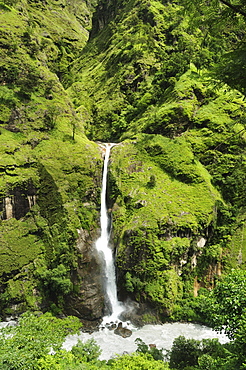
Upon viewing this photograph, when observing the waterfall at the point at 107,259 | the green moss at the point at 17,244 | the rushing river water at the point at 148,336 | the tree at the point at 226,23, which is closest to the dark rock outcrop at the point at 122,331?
the rushing river water at the point at 148,336

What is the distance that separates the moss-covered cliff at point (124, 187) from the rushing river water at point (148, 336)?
6.46ft

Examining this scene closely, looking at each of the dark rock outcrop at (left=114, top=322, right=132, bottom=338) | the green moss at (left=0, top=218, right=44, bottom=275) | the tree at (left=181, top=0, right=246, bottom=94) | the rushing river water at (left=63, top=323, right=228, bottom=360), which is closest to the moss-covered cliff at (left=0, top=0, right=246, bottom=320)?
the green moss at (left=0, top=218, right=44, bottom=275)

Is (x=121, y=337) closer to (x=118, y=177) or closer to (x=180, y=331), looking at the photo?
(x=180, y=331)

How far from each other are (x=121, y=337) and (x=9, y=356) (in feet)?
47.7

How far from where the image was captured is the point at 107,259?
103ft

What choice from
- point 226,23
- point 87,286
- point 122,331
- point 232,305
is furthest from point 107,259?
point 226,23

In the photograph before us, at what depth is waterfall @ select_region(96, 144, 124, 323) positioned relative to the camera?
28073mm

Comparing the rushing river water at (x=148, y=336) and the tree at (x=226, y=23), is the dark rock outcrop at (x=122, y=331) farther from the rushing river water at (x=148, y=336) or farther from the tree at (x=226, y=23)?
the tree at (x=226, y=23)

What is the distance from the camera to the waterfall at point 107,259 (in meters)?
28.1

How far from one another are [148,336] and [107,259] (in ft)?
32.3

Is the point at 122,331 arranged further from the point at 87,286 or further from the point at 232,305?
the point at 232,305

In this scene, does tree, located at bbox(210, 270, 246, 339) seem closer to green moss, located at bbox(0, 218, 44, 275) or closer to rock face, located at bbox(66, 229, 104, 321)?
rock face, located at bbox(66, 229, 104, 321)

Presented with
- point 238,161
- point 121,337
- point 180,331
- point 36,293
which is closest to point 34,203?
point 36,293

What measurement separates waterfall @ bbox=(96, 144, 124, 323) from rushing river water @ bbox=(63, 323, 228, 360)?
9.96 feet
